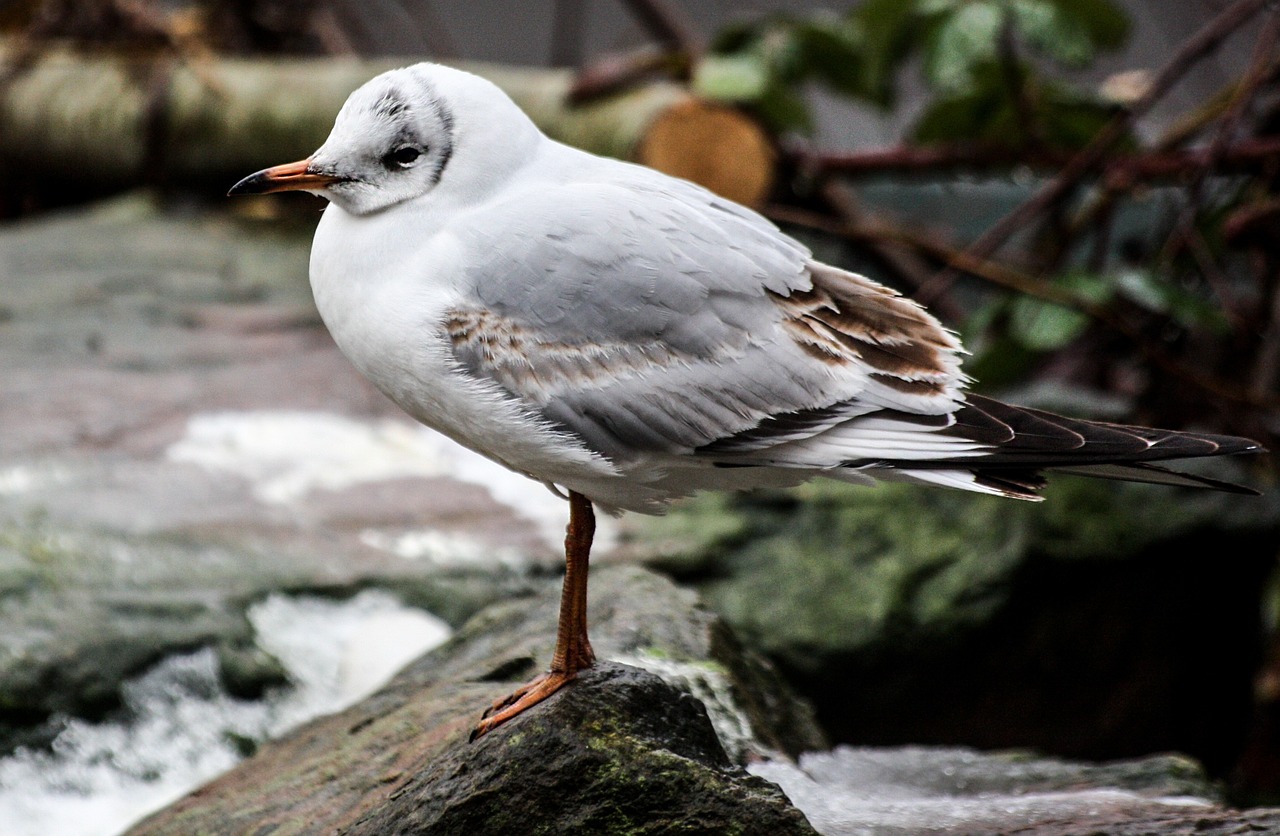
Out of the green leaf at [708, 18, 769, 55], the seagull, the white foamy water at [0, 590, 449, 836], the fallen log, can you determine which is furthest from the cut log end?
the seagull

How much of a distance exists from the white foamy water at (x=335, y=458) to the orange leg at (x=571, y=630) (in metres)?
1.48

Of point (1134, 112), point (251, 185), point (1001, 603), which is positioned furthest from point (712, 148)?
point (251, 185)

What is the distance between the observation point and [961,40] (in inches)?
159

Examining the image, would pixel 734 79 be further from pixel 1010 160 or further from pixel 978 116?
pixel 1010 160

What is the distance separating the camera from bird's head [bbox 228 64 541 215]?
211cm

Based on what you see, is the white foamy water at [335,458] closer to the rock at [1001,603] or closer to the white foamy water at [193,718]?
the rock at [1001,603]

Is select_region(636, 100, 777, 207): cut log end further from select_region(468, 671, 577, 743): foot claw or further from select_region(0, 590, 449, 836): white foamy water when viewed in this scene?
select_region(468, 671, 577, 743): foot claw

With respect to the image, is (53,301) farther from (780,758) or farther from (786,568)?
(780,758)

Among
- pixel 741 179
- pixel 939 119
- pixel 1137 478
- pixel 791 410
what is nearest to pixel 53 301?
pixel 741 179

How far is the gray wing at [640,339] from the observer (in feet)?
6.72

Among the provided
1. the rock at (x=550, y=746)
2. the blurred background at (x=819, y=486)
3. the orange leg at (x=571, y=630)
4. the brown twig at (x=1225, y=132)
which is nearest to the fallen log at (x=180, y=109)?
the blurred background at (x=819, y=486)

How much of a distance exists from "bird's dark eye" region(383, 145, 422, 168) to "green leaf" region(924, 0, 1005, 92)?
2404mm

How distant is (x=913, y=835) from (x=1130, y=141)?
314cm

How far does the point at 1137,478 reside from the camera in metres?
1.99
